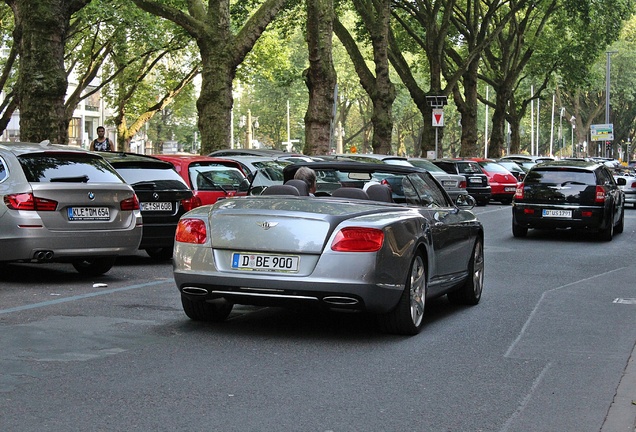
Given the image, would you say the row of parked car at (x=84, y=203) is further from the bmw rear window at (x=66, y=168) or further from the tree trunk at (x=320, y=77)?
the tree trunk at (x=320, y=77)

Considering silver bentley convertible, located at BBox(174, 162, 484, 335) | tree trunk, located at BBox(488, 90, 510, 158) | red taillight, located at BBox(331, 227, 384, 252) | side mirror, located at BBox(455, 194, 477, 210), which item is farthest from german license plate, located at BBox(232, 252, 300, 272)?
tree trunk, located at BBox(488, 90, 510, 158)

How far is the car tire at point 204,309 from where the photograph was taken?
9.17 meters

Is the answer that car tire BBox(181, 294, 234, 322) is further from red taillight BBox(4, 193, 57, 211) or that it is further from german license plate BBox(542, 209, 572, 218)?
german license plate BBox(542, 209, 572, 218)

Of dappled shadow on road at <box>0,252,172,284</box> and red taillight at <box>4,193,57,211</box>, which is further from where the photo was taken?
dappled shadow on road at <box>0,252,172,284</box>

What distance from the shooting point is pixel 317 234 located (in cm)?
834

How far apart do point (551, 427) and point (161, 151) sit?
3631 inches

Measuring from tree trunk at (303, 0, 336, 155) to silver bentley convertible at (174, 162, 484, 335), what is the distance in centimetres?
2068

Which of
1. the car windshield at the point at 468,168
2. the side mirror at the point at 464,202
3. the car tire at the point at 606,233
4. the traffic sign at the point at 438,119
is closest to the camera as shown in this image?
the side mirror at the point at 464,202

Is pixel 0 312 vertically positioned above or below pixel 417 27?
below

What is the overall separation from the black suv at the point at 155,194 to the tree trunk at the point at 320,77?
14856 millimetres

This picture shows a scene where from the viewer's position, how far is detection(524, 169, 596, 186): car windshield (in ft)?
69.5

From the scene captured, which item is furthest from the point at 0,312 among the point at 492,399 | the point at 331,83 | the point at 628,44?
the point at 628,44

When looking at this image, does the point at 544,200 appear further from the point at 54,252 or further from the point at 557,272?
the point at 54,252

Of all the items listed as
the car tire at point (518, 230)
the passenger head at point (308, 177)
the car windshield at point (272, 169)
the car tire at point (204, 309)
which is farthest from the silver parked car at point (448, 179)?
the car tire at point (204, 309)
